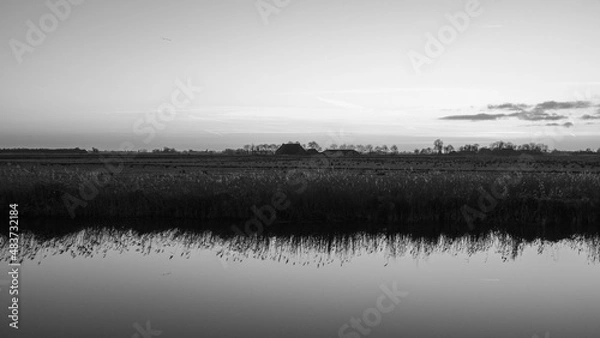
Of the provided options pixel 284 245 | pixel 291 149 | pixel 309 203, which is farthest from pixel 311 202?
pixel 291 149

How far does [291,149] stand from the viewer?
166 m

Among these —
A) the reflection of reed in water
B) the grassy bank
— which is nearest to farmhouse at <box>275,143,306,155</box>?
the grassy bank

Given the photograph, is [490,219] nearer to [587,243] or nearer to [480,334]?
[587,243]

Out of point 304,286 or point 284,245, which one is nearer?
point 304,286

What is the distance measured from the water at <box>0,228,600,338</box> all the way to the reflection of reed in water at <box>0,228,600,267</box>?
62 millimetres

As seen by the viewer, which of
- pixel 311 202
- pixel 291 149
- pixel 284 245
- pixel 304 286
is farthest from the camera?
pixel 291 149

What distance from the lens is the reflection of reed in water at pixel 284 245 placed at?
46.6 ft

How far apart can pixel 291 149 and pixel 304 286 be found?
15515cm

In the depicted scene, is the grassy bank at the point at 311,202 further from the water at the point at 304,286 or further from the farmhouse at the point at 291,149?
the farmhouse at the point at 291,149

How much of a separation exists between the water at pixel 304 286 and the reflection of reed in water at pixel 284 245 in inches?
2.4

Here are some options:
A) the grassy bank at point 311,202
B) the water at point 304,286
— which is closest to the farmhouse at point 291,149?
the grassy bank at point 311,202

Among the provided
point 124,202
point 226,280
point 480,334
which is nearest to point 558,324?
point 480,334

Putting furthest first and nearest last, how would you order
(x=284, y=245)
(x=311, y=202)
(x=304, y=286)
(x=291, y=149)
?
(x=291, y=149)
(x=311, y=202)
(x=284, y=245)
(x=304, y=286)

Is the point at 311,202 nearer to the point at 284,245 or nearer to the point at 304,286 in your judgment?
the point at 284,245
